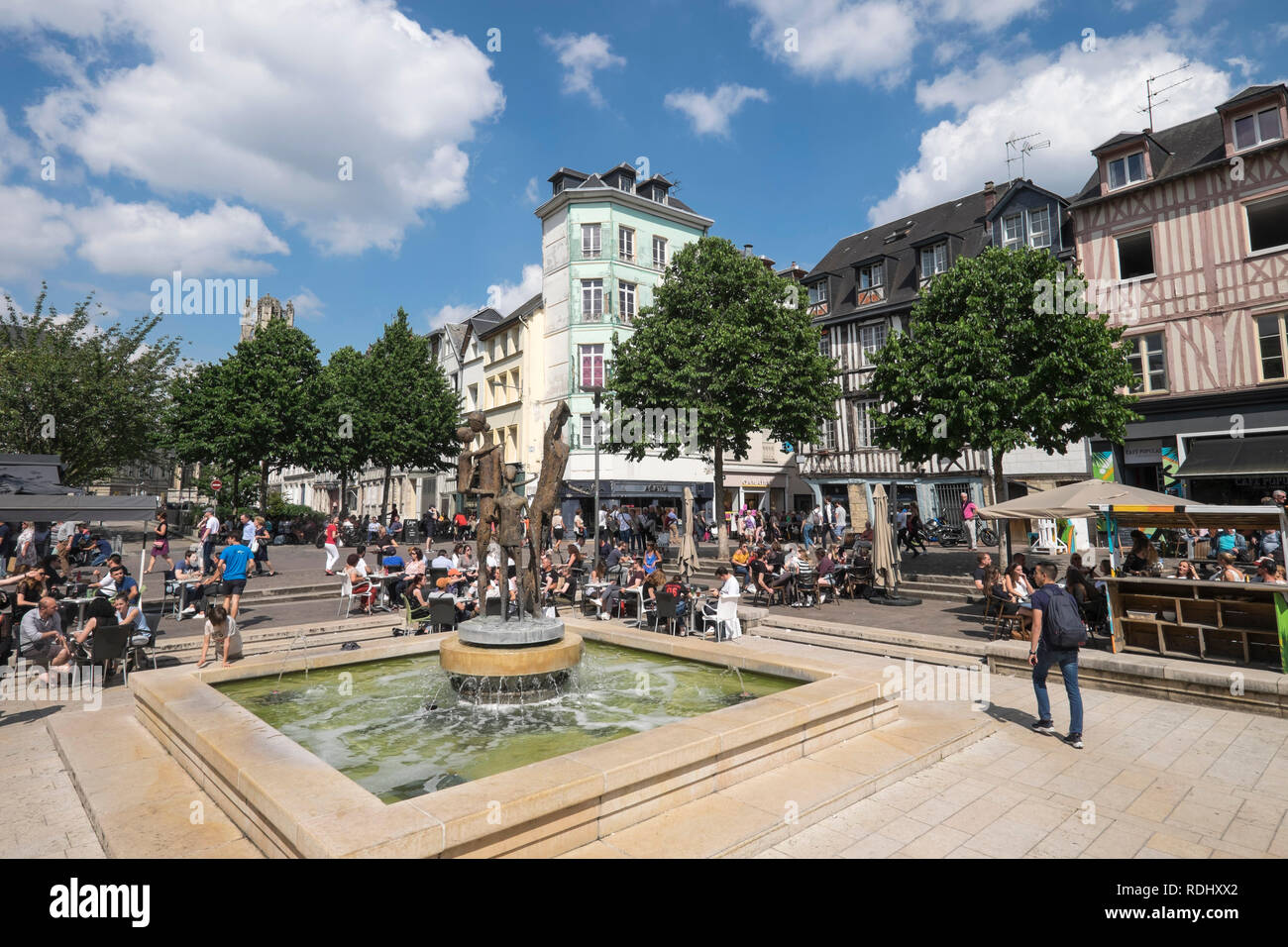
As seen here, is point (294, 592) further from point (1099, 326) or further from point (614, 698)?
point (1099, 326)

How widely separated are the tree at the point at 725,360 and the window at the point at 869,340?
943cm

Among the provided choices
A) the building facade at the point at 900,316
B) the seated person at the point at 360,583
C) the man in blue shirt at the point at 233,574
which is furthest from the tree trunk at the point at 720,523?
the man in blue shirt at the point at 233,574

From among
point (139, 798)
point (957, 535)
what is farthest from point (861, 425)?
point (139, 798)

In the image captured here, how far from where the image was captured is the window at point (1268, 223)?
20.5 metres

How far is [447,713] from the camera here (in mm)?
7027

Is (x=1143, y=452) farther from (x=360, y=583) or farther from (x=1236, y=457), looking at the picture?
(x=360, y=583)

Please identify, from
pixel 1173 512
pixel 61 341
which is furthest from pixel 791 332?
pixel 61 341

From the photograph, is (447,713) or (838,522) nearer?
(447,713)

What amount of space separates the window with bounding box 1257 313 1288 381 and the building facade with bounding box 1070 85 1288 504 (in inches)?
1.2

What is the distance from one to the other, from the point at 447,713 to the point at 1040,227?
98.9 feet

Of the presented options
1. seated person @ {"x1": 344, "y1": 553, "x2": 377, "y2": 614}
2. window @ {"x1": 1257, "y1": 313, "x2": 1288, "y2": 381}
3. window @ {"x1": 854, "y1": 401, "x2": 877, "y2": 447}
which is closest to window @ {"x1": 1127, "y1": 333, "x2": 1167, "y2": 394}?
window @ {"x1": 1257, "y1": 313, "x2": 1288, "y2": 381}

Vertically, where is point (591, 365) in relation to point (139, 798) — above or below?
above

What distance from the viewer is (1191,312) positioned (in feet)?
72.8
